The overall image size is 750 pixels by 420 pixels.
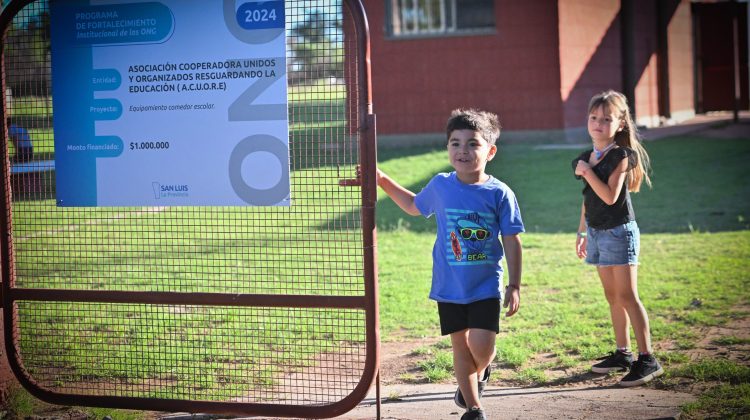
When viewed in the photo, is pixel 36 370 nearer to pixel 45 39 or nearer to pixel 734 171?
pixel 45 39

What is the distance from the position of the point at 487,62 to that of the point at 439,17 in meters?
1.40

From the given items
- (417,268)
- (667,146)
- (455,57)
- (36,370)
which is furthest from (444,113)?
(36,370)

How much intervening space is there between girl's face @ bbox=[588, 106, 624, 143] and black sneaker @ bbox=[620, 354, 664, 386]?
1283mm

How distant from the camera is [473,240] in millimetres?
4180

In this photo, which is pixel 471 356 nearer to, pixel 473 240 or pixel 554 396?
pixel 473 240

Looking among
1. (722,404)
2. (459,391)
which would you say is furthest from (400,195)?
(722,404)

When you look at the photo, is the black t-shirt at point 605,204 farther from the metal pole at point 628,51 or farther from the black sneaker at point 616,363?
the metal pole at point 628,51

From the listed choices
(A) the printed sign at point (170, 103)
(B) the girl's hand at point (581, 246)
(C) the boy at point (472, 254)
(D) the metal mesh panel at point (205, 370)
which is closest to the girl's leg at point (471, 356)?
(C) the boy at point (472, 254)

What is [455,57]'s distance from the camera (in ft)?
59.1

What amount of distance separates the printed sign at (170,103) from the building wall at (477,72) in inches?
551

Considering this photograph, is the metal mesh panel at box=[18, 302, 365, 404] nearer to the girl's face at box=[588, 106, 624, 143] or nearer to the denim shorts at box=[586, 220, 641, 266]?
the denim shorts at box=[586, 220, 641, 266]

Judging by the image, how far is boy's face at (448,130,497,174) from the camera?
424 cm

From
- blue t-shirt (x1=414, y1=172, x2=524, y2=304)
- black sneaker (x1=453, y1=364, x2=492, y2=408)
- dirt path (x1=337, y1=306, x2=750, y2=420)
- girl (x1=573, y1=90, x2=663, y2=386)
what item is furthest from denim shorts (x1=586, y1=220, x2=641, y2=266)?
blue t-shirt (x1=414, y1=172, x2=524, y2=304)

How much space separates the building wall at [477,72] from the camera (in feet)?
58.1
